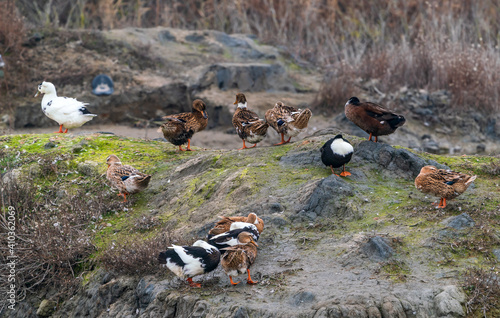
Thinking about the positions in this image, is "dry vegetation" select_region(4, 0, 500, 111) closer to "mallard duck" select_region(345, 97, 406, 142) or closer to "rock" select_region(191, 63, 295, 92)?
"rock" select_region(191, 63, 295, 92)

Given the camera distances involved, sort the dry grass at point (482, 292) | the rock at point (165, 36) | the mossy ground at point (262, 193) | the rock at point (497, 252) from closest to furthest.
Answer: the dry grass at point (482, 292)
the rock at point (497, 252)
the mossy ground at point (262, 193)
the rock at point (165, 36)

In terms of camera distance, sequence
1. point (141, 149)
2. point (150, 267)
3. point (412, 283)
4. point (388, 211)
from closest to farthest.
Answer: point (412, 283), point (150, 267), point (388, 211), point (141, 149)

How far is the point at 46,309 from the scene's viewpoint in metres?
7.28

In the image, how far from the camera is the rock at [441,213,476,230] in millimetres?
6695

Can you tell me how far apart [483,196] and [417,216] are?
105cm

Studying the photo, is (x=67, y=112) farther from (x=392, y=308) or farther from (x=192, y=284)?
(x=392, y=308)

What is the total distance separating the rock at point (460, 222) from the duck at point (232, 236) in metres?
2.12

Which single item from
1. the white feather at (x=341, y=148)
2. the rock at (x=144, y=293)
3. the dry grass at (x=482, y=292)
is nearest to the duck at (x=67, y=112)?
the white feather at (x=341, y=148)

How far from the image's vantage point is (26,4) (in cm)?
2083

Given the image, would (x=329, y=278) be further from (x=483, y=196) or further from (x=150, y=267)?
(x=483, y=196)

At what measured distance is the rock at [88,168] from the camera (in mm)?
9352

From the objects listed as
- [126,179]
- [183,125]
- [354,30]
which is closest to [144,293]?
[126,179]

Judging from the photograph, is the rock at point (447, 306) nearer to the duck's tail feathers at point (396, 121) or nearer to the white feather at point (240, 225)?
the white feather at point (240, 225)

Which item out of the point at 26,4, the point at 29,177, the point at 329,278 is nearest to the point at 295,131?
the point at 329,278
